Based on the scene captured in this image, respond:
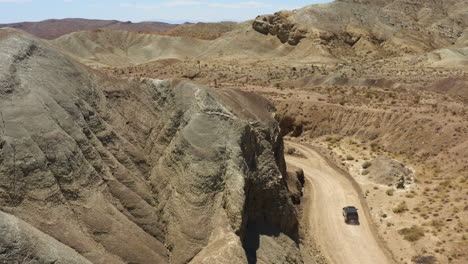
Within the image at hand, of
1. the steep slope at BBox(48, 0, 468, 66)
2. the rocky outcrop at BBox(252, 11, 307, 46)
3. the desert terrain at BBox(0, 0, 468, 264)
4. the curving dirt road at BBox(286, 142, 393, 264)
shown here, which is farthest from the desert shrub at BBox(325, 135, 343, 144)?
the rocky outcrop at BBox(252, 11, 307, 46)

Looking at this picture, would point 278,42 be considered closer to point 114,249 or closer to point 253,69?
point 253,69

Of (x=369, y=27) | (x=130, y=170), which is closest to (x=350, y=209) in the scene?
(x=130, y=170)

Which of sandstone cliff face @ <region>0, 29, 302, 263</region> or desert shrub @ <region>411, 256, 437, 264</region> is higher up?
sandstone cliff face @ <region>0, 29, 302, 263</region>

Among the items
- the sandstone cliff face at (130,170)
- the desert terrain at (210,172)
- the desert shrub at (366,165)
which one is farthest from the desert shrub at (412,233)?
the desert shrub at (366,165)

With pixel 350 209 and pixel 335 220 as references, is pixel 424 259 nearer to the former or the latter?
pixel 350 209

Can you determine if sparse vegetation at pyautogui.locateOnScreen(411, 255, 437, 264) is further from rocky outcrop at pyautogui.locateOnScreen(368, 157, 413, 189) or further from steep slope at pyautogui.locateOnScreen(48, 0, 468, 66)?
steep slope at pyautogui.locateOnScreen(48, 0, 468, 66)

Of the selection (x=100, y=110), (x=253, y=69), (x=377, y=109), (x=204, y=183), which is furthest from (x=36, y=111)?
(x=253, y=69)
